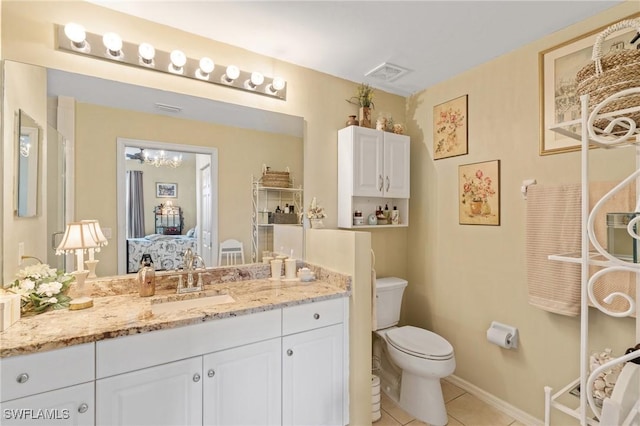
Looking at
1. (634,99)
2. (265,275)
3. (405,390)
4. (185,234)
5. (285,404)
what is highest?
(634,99)

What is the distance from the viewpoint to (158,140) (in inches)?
70.1

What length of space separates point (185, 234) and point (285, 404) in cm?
111

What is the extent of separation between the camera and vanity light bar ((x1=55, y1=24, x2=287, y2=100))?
61.9 inches

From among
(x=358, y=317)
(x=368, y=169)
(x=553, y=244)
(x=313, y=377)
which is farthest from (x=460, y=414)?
(x=368, y=169)

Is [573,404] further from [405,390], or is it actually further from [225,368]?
[225,368]

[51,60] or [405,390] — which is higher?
[51,60]

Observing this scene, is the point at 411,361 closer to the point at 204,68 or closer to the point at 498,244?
the point at 498,244

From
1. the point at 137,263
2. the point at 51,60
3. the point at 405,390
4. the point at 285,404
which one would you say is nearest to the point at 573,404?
the point at 405,390

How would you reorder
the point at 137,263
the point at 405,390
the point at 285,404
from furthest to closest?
the point at 405,390, the point at 137,263, the point at 285,404

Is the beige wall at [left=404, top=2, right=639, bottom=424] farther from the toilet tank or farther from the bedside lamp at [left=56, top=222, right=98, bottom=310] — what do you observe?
the bedside lamp at [left=56, top=222, right=98, bottom=310]

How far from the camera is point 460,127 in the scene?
237 cm

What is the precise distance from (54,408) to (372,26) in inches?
92.0

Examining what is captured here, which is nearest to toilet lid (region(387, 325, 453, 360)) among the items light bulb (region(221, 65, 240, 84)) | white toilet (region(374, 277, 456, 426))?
white toilet (region(374, 277, 456, 426))

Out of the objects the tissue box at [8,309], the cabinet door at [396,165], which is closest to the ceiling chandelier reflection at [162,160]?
the tissue box at [8,309]
